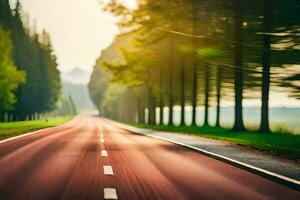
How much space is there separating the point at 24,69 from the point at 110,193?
74015mm

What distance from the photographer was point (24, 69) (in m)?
79.4

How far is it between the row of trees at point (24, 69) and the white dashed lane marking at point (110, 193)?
160 ft

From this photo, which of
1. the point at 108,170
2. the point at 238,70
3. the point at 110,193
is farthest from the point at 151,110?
the point at 110,193

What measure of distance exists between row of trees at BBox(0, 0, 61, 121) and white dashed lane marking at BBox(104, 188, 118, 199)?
48.7 meters

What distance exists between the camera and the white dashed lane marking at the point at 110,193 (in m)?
7.73

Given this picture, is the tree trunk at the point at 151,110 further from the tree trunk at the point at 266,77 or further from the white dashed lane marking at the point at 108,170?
the white dashed lane marking at the point at 108,170

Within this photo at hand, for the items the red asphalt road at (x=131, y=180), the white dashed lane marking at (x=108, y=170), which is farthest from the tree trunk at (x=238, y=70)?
the white dashed lane marking at (x=108, y=170)

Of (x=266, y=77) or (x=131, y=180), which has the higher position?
(x=266, y=77)

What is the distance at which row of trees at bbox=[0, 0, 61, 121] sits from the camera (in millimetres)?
56406

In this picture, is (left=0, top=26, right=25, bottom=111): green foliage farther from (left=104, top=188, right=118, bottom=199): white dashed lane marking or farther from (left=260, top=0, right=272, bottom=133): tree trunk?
(left=104, top=188, right=118, bottom=199): white dashed lane marking

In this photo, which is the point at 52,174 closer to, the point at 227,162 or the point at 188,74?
the point at 227,162

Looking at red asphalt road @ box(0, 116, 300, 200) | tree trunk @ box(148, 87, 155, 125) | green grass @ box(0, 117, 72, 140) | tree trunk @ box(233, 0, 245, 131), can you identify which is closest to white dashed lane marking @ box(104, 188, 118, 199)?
red asphalt road @ box(0, 116, 300, 200)

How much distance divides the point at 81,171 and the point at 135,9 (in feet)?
71.8

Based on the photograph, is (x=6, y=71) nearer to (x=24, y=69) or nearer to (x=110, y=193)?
(x=24, y=69)
